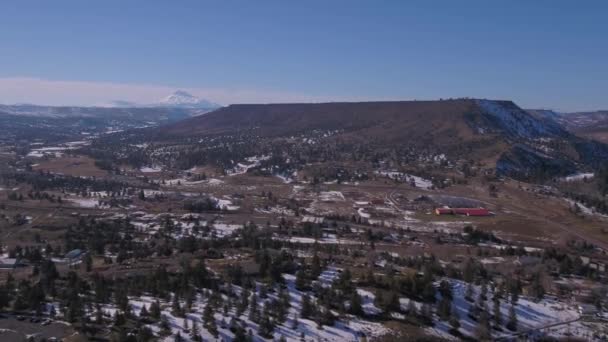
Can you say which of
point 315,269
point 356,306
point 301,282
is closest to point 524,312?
point 356,306

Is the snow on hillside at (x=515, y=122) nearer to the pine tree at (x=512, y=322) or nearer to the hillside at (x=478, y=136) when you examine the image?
the hillside at (x=478, y=136)

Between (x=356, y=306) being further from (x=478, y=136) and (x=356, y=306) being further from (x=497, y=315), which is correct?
(x=478, y=136)

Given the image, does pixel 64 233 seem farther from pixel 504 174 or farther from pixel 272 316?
pixel 504 174

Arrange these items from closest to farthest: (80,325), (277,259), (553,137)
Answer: (80,325) < (277,259) < (553,137)

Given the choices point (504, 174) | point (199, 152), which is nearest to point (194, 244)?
point (504, 174)

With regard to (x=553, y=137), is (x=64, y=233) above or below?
below

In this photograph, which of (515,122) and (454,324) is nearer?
(454,324)

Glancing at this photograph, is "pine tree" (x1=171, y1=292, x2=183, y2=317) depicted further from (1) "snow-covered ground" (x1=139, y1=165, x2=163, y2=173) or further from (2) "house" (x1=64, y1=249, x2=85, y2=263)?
(1) "snow-covered ground" (x1=139, y1=165, x2=163, y2=173)

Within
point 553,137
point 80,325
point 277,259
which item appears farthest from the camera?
point 553,137
